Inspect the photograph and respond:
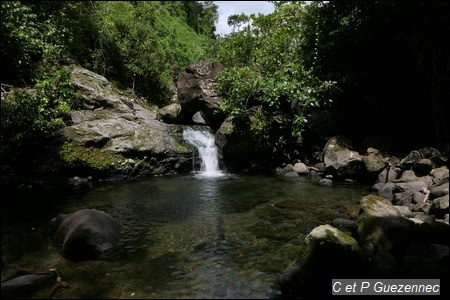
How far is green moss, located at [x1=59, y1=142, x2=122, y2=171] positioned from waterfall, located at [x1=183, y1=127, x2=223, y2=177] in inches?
149

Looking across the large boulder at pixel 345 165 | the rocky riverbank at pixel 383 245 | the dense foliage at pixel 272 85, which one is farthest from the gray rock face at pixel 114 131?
the rocky riverbank at pixel 383 245

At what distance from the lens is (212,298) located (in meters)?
4.19

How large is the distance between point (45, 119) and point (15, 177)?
7.12 feet

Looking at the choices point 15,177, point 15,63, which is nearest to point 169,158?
point 15,177

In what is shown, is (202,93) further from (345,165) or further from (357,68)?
(345,165)

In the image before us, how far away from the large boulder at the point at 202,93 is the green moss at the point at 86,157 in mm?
5746

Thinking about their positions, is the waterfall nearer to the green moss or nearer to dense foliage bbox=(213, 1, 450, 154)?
dense foliage bbox=(213, 1, 450, 154)

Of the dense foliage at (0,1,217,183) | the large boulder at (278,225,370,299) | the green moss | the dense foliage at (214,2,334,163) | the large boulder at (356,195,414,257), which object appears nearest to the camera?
the large boulder at (278,225,370,299)

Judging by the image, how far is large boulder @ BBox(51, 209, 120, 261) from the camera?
17.4 feet

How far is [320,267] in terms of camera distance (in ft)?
14.0

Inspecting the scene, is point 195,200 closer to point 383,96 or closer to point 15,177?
point 15,177

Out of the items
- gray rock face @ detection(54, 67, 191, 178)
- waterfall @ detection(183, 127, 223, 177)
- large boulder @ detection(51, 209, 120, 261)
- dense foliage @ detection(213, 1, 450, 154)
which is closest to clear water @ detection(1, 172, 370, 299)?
large boulder @ detection(51, 209, 120, 261)

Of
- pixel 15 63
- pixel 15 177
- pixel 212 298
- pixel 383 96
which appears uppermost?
pixel 15 63

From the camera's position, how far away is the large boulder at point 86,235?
209 inches
